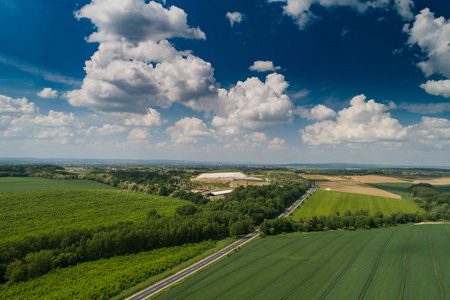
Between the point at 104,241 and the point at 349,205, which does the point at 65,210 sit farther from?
the point at 349,205

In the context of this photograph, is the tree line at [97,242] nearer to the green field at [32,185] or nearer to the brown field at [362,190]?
the green field at [32,185]

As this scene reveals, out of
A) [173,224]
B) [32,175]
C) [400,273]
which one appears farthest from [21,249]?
[32,175]

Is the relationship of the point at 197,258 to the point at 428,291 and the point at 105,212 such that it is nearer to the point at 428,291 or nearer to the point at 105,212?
the point at 428,291

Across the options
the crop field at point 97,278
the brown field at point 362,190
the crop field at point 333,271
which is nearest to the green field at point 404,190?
the brown field at point 362,190

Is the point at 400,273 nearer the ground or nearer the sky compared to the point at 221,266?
nearer the sky

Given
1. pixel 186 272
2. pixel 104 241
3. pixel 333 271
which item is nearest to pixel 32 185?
pixel 104 241

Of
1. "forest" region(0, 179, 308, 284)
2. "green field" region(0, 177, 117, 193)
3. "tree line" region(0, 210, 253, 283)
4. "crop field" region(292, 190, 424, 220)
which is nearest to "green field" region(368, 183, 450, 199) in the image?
"crop field" region(292, 190, 424, 220)

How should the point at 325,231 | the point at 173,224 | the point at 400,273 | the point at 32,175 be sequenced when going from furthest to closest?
the point at 32,175 → the point at 325,231 → the point at 173,224 → the point at 400,273

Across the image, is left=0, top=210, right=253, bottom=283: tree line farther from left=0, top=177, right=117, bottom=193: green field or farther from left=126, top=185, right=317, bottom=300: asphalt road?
left=0, top=177, right=117, bottom=193: green field
